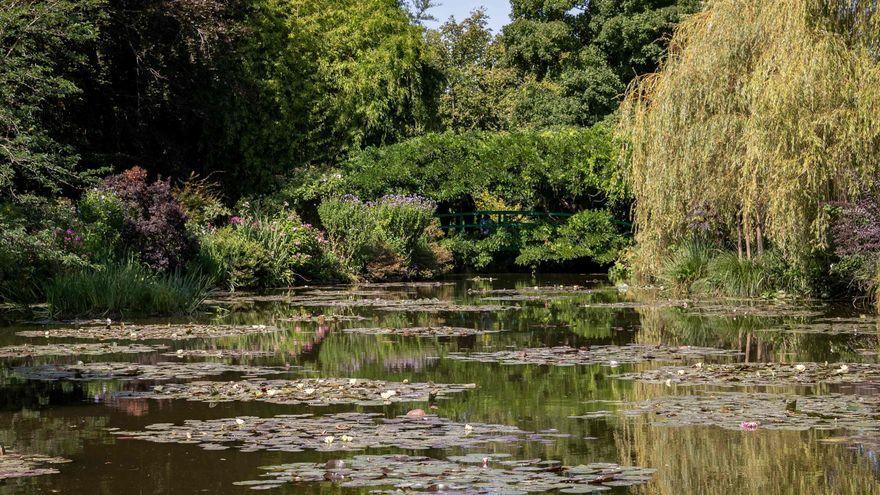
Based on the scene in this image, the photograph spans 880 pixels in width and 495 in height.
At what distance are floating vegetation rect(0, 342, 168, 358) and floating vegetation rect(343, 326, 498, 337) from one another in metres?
2.56

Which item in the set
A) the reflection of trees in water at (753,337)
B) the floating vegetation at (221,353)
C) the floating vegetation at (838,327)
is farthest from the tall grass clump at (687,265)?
the floating vegetation at (221,353)

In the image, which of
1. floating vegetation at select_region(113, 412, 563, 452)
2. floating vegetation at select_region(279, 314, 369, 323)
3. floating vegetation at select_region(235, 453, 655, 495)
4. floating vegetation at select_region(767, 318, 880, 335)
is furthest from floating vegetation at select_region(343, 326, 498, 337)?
floating vegetation at select_region(235, 453, 655, 495)

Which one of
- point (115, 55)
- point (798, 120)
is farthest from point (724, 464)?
point (115, 55)

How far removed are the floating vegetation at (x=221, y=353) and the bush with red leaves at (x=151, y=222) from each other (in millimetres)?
6335

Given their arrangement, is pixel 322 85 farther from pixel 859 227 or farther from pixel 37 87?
pixel 859 227

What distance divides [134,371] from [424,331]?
13.7 ft

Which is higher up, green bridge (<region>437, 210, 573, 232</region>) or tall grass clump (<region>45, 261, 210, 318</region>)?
green bridge (<region>437, 210, 573, 232</region>)

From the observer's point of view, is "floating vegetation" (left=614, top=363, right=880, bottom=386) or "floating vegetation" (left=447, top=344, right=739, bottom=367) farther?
"floating vegetation" (left=447, top=344, right=739, bottom=367)

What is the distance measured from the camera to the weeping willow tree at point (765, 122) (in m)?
14.3

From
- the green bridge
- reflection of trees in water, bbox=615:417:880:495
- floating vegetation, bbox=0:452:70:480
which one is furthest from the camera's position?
the green bridge

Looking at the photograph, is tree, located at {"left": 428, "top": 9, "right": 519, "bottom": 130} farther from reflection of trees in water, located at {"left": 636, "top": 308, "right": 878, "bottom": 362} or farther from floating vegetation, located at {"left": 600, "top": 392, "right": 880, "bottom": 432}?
floating vegetation, located at {"left": 600, "top": 392, "right": 880, "bottom": 432}

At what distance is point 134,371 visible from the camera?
9922 millimetres

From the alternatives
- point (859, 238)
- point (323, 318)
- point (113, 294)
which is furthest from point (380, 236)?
point (859, 238)

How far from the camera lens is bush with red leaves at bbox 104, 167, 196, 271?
1791 centimetres
